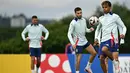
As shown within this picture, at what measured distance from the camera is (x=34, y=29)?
14.1m

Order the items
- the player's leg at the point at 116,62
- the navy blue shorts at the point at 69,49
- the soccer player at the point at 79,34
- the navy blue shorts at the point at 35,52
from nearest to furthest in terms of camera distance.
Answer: the player's leg at the point at 116,62 < the soccer player at the point at 79,34 < the navy blue shorts at the point at 35,52 < the navy blue shorts at the point at 69,49

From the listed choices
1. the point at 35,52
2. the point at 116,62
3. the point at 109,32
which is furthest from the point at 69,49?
the point at 116,62

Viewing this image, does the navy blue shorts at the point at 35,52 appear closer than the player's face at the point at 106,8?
No

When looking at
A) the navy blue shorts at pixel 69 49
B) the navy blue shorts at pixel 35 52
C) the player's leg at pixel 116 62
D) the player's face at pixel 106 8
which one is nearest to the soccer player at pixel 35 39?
the navy blue shorts at pixel 35 52

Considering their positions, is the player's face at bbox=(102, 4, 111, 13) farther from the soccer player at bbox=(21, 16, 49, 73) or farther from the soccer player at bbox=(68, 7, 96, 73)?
the soccer player at bbox=(21, 16, 49, 73)

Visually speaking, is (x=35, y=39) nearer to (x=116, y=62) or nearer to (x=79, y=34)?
(x=79, y=34)

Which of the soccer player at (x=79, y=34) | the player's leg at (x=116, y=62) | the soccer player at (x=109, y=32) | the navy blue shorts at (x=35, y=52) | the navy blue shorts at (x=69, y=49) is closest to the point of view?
the player's leg at (x=116, y=62)

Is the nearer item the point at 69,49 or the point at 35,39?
the point at 35,39

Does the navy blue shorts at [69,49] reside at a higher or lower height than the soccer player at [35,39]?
lower

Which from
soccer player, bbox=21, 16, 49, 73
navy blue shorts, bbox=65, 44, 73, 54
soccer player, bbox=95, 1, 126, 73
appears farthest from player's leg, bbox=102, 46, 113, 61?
navy blue shorts, bbox=65, 44, 73, 54

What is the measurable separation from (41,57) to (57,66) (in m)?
0.74

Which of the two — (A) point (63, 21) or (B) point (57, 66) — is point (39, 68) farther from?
(A) point (63, 21)

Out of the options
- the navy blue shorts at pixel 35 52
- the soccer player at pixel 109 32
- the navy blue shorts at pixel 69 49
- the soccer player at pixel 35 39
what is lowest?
the navy blue shorts at pixel 69 49

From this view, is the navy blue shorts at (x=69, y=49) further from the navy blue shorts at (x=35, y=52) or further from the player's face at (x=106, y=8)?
the player's face at (x=106, y=8)
